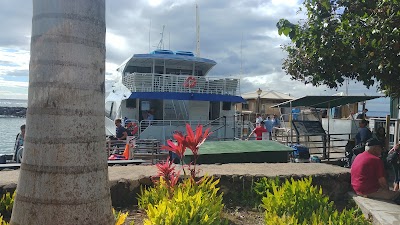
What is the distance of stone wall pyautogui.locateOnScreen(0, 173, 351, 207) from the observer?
17.1 feet

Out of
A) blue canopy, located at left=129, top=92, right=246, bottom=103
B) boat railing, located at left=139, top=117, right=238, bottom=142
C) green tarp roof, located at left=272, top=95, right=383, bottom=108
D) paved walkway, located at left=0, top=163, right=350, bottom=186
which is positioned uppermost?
blue canopy, located at left=129, top=92, right=246, bottom=103

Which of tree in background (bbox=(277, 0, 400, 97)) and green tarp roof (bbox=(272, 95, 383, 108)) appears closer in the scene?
tree in background (bbox=(277, 0, 400, 97))

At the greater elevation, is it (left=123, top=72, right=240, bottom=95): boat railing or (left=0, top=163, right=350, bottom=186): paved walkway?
(left=123, top=72, right=240, bottom=95): boat railing

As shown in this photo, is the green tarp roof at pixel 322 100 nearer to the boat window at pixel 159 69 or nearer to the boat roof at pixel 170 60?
the boat roof at pixel 170 60

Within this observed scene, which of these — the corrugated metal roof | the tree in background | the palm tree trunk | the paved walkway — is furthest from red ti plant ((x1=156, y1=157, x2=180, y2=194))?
the corrugated metal roof

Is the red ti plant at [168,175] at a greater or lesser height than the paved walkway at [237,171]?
greater

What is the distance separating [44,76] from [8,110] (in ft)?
201

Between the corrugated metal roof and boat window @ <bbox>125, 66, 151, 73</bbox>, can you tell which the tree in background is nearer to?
boat window @ <bbox>125, 66, 151, 73</bbox>

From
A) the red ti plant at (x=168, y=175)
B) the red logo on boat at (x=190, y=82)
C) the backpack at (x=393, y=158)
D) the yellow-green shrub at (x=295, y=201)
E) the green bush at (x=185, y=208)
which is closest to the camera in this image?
the green bush at (x=185, y=208)

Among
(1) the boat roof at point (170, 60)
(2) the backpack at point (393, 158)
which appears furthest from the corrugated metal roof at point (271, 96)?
(2) the backpack at point (393, 158)

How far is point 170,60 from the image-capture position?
19188 mm

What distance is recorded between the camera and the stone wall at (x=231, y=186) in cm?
523

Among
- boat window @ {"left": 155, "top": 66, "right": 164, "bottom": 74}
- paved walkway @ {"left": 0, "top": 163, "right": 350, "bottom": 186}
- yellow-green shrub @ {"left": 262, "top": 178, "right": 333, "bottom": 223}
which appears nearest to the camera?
yellow-green shrub @ {"left": 262, "top": 178, "right": 333, "bottom": 223}

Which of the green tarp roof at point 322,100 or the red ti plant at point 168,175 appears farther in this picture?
the green tarp roof at point 322,100
